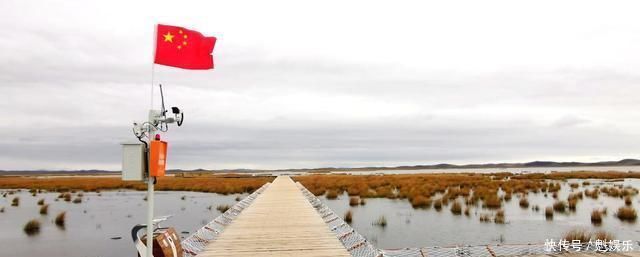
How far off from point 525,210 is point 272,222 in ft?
49.1

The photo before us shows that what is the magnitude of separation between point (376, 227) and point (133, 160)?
14.4 m

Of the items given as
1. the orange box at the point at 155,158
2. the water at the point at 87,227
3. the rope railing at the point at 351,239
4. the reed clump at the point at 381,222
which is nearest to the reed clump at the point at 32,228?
the water at the point at 87,227

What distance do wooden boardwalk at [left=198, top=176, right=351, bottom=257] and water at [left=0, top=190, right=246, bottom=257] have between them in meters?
3.98

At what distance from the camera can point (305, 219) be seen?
1569 centimetres

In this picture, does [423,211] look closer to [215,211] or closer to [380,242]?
[380,242]

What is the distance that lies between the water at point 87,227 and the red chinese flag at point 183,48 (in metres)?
10.1

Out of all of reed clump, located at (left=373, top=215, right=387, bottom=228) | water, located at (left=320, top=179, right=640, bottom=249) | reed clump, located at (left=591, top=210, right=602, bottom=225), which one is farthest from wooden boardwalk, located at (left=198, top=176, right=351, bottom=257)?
reed clump, located at (left=591, top=210, right=602, bottom=225)

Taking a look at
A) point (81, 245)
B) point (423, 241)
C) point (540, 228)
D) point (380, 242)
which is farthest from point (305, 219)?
point (540, 228)

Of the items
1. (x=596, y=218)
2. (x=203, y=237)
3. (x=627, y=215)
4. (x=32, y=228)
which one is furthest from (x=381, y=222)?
(x=32, y=228)

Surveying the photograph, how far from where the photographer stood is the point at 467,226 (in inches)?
774

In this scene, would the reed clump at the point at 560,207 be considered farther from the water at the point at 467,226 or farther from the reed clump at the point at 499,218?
the reed clump at the point at 499,218

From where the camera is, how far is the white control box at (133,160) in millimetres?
6750

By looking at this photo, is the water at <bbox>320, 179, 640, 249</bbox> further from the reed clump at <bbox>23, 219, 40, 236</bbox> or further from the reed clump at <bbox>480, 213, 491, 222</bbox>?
the reed clump at <bbox>23, 219, 40, 236</bbox>

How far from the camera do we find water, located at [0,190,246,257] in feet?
53.1
